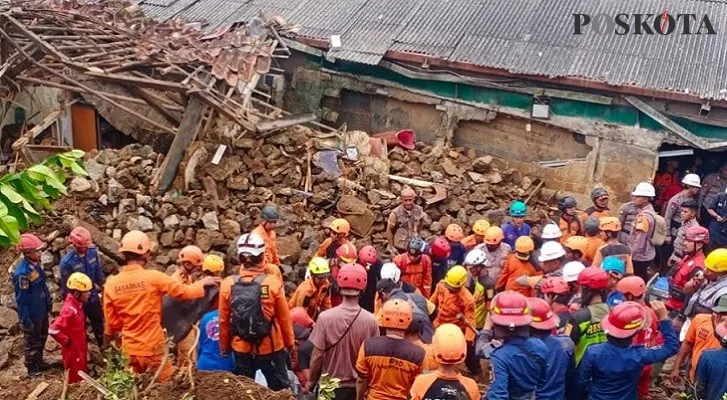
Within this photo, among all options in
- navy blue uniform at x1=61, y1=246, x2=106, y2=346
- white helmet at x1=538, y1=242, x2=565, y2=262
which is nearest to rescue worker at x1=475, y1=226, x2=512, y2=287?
white helmet at x1=538, y1=242, x2=565, y2=262

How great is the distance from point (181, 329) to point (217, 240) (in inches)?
114

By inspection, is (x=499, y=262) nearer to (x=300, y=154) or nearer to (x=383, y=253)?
(x=383, y=253)

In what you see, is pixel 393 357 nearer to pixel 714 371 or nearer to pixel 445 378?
pixel 445 378

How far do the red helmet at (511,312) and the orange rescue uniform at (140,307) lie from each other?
2.65m

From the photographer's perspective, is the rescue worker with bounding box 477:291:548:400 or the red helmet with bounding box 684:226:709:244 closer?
the rescue worker with bounding box 477:291:548:400

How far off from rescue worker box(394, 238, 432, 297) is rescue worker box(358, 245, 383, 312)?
23 centimetres

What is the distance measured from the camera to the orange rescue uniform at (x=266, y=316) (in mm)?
5840

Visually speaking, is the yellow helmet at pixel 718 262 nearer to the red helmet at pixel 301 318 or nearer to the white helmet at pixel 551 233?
the white helmet at pixel 551 233

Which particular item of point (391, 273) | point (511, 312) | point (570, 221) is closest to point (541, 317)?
point (511, 312)

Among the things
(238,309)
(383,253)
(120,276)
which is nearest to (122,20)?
(383,253)

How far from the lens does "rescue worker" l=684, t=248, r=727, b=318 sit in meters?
6.91

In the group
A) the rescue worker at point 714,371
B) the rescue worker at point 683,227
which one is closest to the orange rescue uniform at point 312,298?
the rescue worker at point 714,371

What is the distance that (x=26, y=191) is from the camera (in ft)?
10.1

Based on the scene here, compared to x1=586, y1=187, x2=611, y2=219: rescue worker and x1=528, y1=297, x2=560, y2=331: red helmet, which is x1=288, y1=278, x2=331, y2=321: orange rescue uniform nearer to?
x1=528, y1=297, x2=560, y2=331: red helmet
